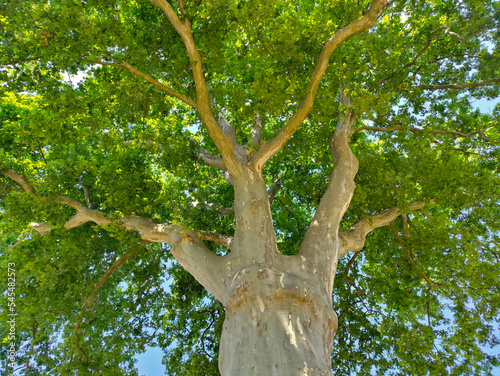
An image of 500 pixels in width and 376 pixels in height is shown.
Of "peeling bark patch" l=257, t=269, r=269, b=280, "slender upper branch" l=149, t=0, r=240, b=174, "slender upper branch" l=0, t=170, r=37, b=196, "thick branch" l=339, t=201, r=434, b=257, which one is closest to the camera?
"peeling bark patch" l=257, t=269, r=269, b=280

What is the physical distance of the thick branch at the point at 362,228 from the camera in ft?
19.1

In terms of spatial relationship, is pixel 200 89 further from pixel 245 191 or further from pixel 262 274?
pixel 262 274

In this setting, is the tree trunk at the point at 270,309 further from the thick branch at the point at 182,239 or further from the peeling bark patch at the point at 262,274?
the thick branch at the point at 182,239

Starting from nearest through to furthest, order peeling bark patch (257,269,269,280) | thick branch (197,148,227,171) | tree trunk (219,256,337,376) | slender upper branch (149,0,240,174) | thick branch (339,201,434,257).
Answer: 1. tree trunk (219,256,337,376)
2. peeling bark patch (257,269,269,280)
3. slender upper branch (149,0,240,174)
4. thick branch (339,201,434,257)
5. thick branch (197,148,227,171)

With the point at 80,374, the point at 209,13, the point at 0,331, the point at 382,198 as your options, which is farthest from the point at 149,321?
the point at 209,13

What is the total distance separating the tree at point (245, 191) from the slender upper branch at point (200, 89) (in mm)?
38

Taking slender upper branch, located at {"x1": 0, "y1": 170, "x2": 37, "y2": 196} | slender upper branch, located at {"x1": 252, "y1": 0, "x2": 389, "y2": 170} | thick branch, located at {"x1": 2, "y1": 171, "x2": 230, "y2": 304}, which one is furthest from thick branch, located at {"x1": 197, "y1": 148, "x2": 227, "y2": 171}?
slender upper branch, located at {"x1": 0, "y1": 170, "x2": 37, "y2": 196}

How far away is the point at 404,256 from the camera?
28.1ft

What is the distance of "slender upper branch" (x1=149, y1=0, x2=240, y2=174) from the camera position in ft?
17.6

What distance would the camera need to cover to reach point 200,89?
221 inches

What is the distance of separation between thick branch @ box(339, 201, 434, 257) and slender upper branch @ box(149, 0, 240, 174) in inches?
97.9

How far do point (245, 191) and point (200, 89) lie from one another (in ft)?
6.74

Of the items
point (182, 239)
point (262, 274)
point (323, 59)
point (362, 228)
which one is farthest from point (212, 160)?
point (262, 274)

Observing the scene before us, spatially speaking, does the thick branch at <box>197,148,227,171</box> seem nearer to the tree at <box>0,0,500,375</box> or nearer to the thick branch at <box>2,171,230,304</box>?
the tree at <box>0,0,500,375</box>
